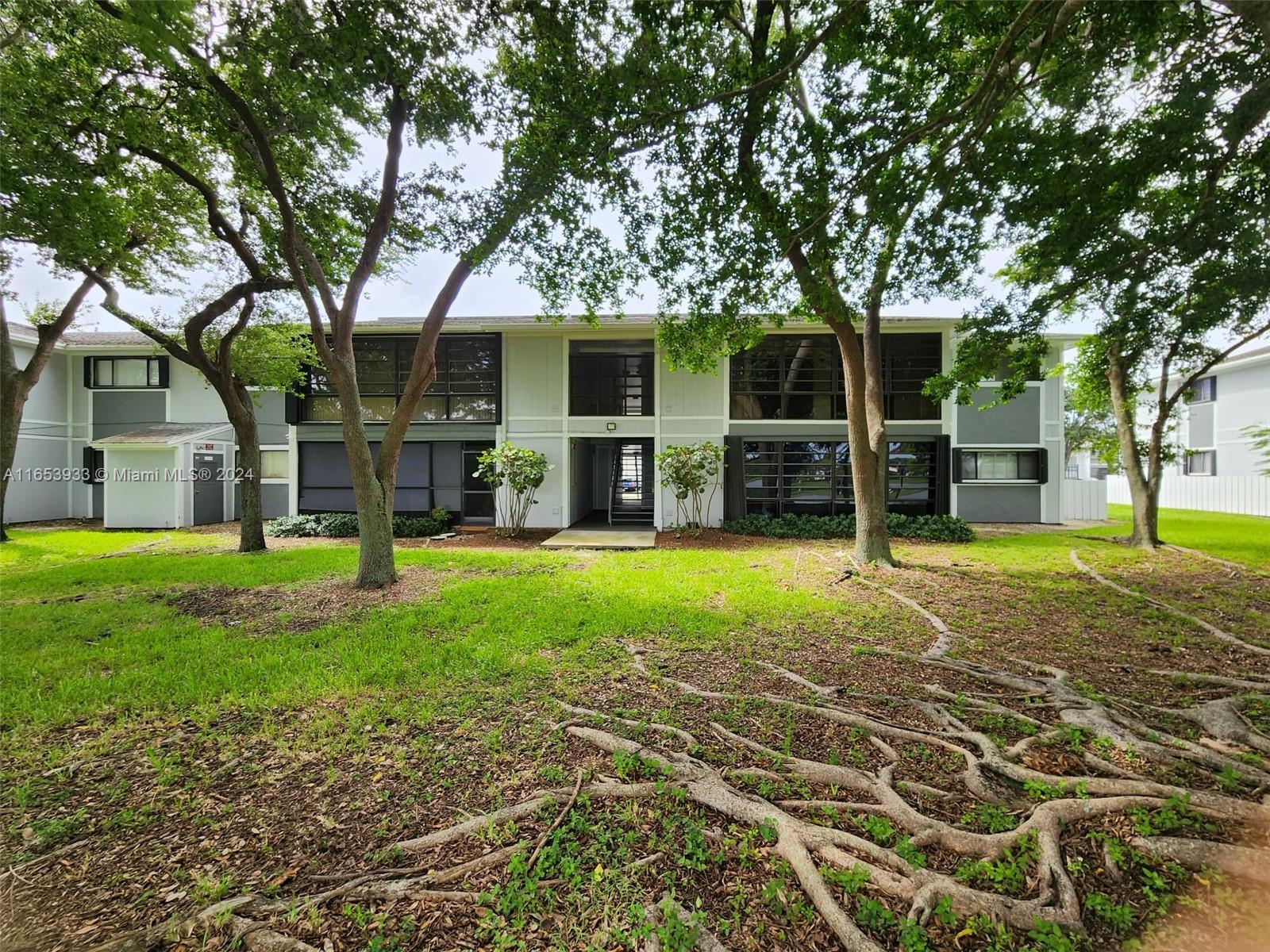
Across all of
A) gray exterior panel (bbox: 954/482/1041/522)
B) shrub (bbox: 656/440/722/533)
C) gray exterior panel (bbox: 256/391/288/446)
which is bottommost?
gray exterior panel (bbox: 954/482/1041/522)

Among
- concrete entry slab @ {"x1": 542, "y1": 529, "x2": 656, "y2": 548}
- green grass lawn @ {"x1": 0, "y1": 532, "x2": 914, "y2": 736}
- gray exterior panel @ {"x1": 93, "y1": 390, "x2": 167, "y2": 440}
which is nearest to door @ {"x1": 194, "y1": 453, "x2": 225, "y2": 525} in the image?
gray exterior panel @ {"x1": 93, "y1": 390, "x2": 167, "y2": 440}

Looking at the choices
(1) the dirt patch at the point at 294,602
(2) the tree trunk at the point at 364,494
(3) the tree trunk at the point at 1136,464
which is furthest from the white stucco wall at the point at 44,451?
(3) the tree trunk at the point at 1136,464

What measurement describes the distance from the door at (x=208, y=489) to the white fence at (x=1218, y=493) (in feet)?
99.5

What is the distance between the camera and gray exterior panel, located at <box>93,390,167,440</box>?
16719 millimetres

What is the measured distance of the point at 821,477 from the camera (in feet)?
44.6

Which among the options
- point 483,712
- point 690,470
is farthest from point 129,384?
point 483,712

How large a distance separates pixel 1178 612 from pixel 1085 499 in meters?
13.1

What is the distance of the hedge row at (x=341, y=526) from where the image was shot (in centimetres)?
1293

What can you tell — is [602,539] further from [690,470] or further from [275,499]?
[275,499]

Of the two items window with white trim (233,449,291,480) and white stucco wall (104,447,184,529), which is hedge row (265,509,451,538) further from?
white stucco wall (104,447,184,529)

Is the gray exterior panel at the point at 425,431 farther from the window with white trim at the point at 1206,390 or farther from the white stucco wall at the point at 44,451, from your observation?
the window with white trim at the point at 1206,390

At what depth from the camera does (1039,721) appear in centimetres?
332

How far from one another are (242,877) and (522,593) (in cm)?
475

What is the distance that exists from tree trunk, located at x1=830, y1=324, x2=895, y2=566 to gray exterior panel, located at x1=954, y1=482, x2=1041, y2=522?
8.00 metres
